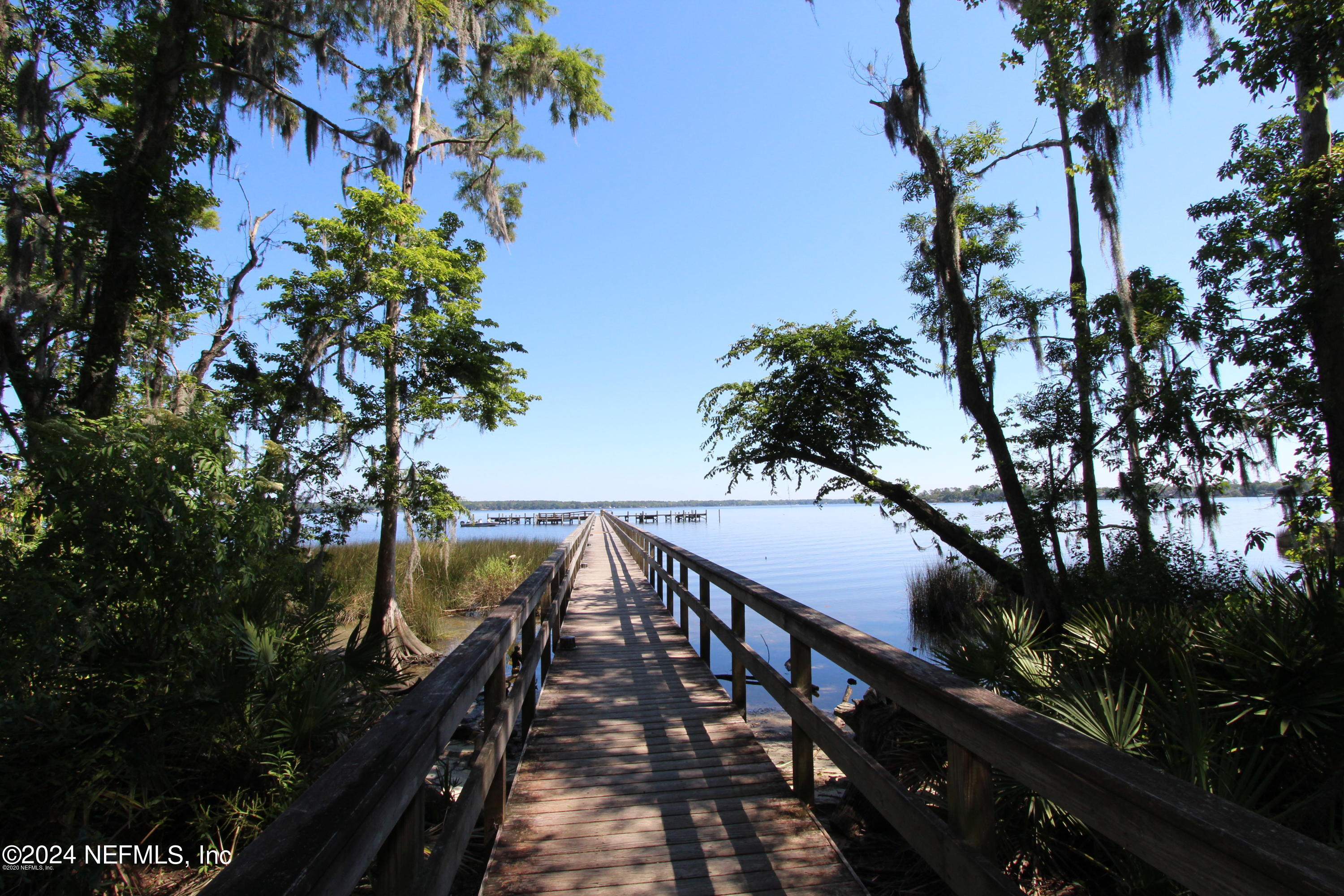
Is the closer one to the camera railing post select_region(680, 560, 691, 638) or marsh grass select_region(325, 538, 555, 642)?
railing post select_region(680, 560, 691, 638)

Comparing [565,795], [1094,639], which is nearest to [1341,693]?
[1094,639]

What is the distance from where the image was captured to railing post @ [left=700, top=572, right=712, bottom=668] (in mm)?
5770

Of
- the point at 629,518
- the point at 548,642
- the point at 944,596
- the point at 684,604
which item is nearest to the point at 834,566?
the point at 944,596

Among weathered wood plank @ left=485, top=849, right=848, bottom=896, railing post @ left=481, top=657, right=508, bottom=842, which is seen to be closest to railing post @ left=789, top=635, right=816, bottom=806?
weathered wood plank @ left=485, top=849, right=848, bottom=896

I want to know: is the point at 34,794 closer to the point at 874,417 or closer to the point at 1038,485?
the point at 874,417

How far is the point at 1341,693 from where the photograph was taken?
3.00 meters

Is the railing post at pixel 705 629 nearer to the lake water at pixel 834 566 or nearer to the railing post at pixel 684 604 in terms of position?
the railing post at pixel 684 604

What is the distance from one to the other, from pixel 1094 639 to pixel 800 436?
300 inches

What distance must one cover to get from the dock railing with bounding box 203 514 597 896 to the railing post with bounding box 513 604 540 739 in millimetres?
903

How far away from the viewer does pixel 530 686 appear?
13.1 ft

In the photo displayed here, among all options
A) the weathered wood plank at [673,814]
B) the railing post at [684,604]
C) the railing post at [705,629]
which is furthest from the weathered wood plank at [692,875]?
the railing post at [684,604]

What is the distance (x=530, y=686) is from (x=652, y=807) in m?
1.27

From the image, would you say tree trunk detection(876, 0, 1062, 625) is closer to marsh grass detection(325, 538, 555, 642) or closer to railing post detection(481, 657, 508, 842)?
railing post detection(481, 657, 508, 842)

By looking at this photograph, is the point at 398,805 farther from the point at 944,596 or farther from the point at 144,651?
the point at 944,596
